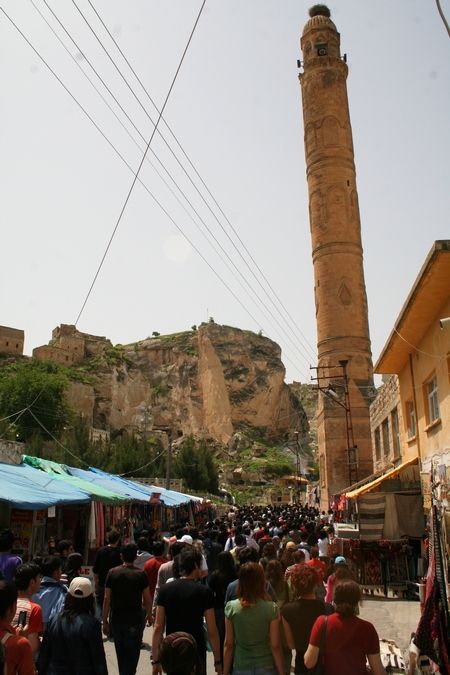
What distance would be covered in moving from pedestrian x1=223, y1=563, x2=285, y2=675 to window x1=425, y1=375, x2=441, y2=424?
836cm

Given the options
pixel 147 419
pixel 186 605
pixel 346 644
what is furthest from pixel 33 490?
pixel 147 419

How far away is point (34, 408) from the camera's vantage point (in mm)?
49094

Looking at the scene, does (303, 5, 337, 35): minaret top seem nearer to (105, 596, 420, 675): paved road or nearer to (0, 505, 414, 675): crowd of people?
(105, 596, 420, 675): paved road

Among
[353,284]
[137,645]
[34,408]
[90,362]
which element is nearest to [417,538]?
[137,645]

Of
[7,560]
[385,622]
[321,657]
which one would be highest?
[7,560]

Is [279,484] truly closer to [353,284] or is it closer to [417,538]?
[353,284]

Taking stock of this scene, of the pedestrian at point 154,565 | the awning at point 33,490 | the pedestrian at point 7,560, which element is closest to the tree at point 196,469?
the awning at point 33,490

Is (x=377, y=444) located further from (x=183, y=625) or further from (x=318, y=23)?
(x=318, y=23)

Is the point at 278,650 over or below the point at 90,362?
below

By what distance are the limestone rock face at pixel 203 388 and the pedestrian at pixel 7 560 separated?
6603cm

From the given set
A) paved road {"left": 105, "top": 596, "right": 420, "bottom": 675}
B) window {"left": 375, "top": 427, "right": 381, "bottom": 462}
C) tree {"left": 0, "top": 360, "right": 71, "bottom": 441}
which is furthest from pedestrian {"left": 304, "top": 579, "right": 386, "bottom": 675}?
tree {"left": 0, "top": 360, "right": 71, "bottom": 441}

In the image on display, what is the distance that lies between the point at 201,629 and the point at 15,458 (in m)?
7.87

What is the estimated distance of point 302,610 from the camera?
176 inches

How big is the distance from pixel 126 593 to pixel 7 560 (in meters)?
1.42
